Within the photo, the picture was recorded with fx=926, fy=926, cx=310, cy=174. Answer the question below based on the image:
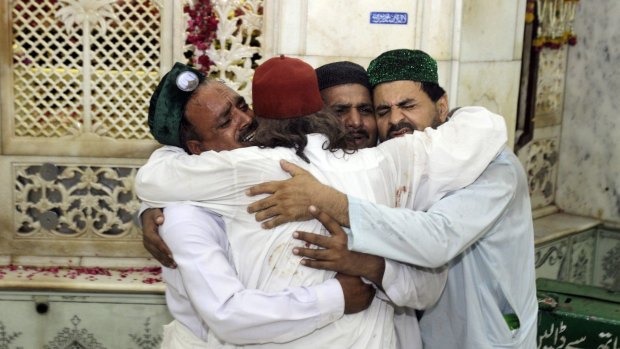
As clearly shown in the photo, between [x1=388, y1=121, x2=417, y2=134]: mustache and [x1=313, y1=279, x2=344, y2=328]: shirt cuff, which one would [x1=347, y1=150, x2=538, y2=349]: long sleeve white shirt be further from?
[x1=388, y1=121, x2=417, y2=134]: mustache

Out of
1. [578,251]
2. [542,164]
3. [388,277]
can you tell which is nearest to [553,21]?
[542,164]

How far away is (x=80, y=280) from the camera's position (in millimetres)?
4484

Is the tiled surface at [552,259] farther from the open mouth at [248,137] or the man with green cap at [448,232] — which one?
the open mouth at [248,137]

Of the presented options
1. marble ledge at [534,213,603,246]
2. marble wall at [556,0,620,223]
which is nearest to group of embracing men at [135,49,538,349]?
marble ledge at [534,213,603,246]

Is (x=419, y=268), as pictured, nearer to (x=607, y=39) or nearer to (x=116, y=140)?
(x=116, y=140)

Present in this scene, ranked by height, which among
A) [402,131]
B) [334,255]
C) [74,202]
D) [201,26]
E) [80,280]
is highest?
[201,26]

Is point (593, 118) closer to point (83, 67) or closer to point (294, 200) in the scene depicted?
point (83, 67)

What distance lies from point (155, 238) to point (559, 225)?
396cm

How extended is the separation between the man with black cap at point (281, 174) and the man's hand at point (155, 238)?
0.21ft

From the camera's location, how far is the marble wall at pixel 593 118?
233 inches

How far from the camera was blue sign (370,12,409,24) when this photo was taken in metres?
4.49

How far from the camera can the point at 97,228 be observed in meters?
4.79

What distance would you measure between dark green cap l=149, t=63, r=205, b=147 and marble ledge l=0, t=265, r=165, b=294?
208 cm

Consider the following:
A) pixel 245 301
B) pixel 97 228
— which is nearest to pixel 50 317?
pixel 97 228
